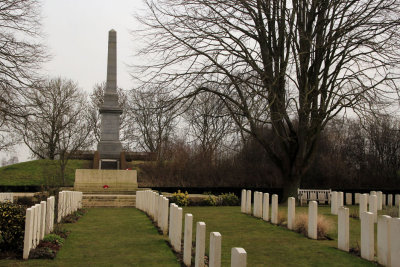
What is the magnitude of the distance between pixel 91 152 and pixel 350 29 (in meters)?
35.4

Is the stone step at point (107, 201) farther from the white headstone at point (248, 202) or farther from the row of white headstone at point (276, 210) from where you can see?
the white headstone at point (248, 202)

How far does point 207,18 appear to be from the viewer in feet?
57.4

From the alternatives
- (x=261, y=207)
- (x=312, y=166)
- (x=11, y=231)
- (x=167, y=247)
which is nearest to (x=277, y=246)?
(x=167, y=247)

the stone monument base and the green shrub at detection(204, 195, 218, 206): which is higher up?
the stone monument base

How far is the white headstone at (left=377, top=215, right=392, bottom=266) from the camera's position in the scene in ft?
24.6

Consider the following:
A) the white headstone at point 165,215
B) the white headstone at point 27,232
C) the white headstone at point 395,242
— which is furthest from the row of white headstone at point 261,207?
the white headstone at point 27,232

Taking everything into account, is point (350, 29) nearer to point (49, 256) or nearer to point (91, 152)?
point (49, 256)

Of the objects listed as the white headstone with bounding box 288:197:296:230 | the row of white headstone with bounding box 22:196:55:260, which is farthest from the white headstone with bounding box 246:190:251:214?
the row of white headstone with bounding box 22:196:55:260

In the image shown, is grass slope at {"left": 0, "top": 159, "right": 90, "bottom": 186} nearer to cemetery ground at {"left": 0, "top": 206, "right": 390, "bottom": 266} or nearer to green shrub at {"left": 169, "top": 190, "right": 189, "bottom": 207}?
green shrub at {"left": 169, "top": 190, "right": 189, "bottom": 207}

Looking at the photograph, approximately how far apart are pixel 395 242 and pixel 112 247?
526 centimetres

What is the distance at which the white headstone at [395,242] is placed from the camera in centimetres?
711

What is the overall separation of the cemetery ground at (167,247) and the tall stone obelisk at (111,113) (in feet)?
55.3

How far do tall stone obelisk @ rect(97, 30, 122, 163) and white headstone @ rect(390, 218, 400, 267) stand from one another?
2416 cm

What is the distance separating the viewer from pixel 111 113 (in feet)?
99.0
